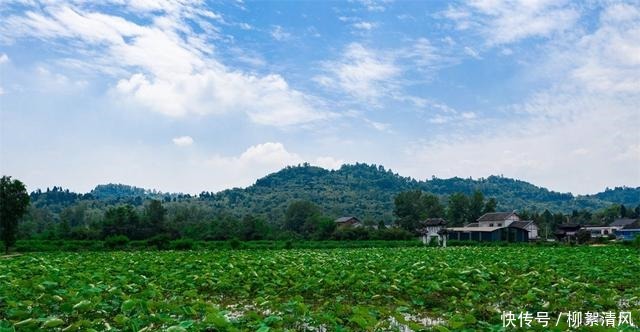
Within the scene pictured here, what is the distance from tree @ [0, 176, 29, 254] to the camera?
33.7 m

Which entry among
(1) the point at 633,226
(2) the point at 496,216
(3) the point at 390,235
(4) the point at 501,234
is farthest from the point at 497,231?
(1) the point at 633,226

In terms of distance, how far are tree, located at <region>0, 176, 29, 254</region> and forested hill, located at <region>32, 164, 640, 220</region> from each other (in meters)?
60.4

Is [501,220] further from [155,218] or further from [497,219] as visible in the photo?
[155,218]

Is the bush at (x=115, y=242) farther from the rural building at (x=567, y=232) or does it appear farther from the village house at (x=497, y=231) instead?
the rural building at (x=567, y=232)

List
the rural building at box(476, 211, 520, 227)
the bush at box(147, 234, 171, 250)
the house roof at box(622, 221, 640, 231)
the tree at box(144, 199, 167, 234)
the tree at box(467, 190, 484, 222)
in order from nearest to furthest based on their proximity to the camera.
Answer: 1. the bush at box(147, 234, 171, 250)
2. the tree at box(144, 199, 167, 234)
3. the rural building at box(476, 211, 520, 227)
4. the house roof at box(622, 221, 640, 231)
5. the tree at box(467, 190, 484, 222)

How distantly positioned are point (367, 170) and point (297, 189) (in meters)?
48.0

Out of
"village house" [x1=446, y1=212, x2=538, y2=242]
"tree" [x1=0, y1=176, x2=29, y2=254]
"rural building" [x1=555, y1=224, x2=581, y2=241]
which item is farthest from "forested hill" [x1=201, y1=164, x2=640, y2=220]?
"tree" [x1=0, y1=176, x2=29, y2=254]

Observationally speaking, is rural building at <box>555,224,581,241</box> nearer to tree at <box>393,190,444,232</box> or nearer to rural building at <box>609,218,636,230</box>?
tree at <box>393,190,444,232</box>

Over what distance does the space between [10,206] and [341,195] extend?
107118 mm

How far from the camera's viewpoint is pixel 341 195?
451 feet

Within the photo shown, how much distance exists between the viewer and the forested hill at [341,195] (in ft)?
394

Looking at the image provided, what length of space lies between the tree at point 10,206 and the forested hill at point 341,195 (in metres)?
60.4

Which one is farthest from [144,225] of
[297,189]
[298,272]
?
[297,189]

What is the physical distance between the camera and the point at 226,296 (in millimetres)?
12250
